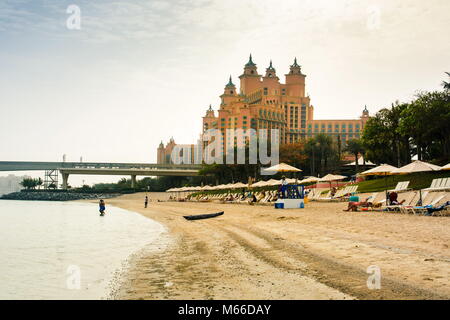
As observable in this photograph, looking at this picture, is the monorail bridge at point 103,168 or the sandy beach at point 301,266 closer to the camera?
the sandy beach at point 301,266

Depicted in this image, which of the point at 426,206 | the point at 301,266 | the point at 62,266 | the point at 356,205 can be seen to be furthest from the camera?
the point at 356,205

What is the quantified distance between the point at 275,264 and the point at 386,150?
205 ft

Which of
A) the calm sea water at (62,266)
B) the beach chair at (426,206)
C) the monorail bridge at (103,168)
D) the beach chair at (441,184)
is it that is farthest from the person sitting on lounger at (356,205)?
the monorail bridge at (103,168)

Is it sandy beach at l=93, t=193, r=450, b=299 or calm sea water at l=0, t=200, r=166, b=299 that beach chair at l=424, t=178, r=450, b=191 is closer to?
sandy beach at l=93, t=193, r=450, b=299

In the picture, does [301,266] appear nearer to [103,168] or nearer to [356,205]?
[356,205]

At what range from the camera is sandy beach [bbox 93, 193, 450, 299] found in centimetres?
698

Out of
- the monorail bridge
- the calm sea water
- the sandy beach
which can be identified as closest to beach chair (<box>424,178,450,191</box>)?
the sandy beach

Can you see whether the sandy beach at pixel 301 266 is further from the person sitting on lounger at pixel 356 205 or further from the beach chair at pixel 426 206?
the person sitting on lounger at pixel 356 205

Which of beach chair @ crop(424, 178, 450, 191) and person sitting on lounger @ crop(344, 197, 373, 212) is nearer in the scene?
beach chair @ crop(424, 178, 450, 191)

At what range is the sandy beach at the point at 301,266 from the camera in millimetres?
6979

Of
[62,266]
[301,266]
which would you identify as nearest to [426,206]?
[301,266]

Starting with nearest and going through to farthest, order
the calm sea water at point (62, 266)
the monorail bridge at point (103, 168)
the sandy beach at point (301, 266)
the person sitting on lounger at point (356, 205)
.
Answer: the sandy beach at point (301, 266) → the calm sea water at point (62, 266) → the person sitting on lounger at point (356, 205) → the monorail bridge at point (103, 168)

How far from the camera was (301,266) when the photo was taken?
30.1ft

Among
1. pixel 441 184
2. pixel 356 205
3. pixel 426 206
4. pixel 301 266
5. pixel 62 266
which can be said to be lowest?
pixel 62 266
